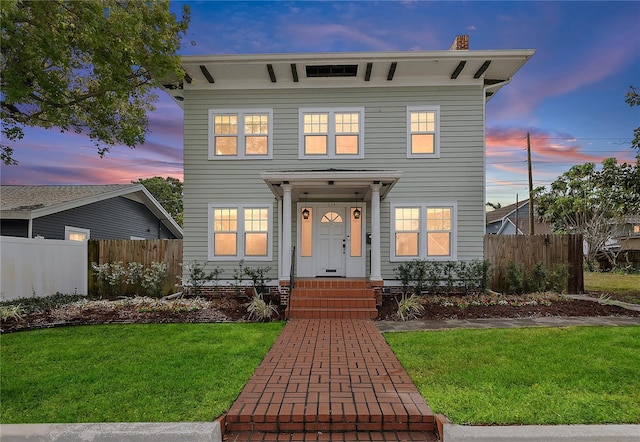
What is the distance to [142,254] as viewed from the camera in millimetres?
10875

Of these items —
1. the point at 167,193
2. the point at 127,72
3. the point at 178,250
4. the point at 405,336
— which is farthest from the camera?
the point at 167,193

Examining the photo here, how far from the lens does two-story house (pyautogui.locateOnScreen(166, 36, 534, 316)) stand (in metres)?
10.1

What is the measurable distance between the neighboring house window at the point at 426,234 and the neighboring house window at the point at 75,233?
11223 millimetres

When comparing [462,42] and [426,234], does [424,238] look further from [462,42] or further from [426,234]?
[462,42]

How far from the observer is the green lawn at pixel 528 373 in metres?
3.26

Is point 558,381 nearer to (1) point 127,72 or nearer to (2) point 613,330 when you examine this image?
(2) point 613,330

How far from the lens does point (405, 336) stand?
5992 millimetres

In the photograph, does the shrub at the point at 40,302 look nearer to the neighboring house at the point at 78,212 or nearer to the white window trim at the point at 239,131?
the neighboring house at the point at 78,212

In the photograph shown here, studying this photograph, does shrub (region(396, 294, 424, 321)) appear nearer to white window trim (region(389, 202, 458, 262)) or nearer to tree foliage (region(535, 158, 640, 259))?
white window trim (region(389, 202, 458, 262))

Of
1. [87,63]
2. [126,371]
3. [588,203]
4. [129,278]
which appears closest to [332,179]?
[126,371]

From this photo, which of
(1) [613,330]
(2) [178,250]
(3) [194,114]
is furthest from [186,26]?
(1) [613,330]

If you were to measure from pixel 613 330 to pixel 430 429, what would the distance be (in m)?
4.94

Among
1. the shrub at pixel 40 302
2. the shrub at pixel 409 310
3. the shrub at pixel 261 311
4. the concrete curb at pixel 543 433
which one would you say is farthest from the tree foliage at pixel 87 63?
the concrete curb at pixel 543 433


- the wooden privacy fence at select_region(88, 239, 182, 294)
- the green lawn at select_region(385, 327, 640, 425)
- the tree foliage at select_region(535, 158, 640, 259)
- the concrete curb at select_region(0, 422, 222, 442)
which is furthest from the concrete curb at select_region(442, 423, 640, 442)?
the tree foliage at select_region(535, 158, 640, 259)
